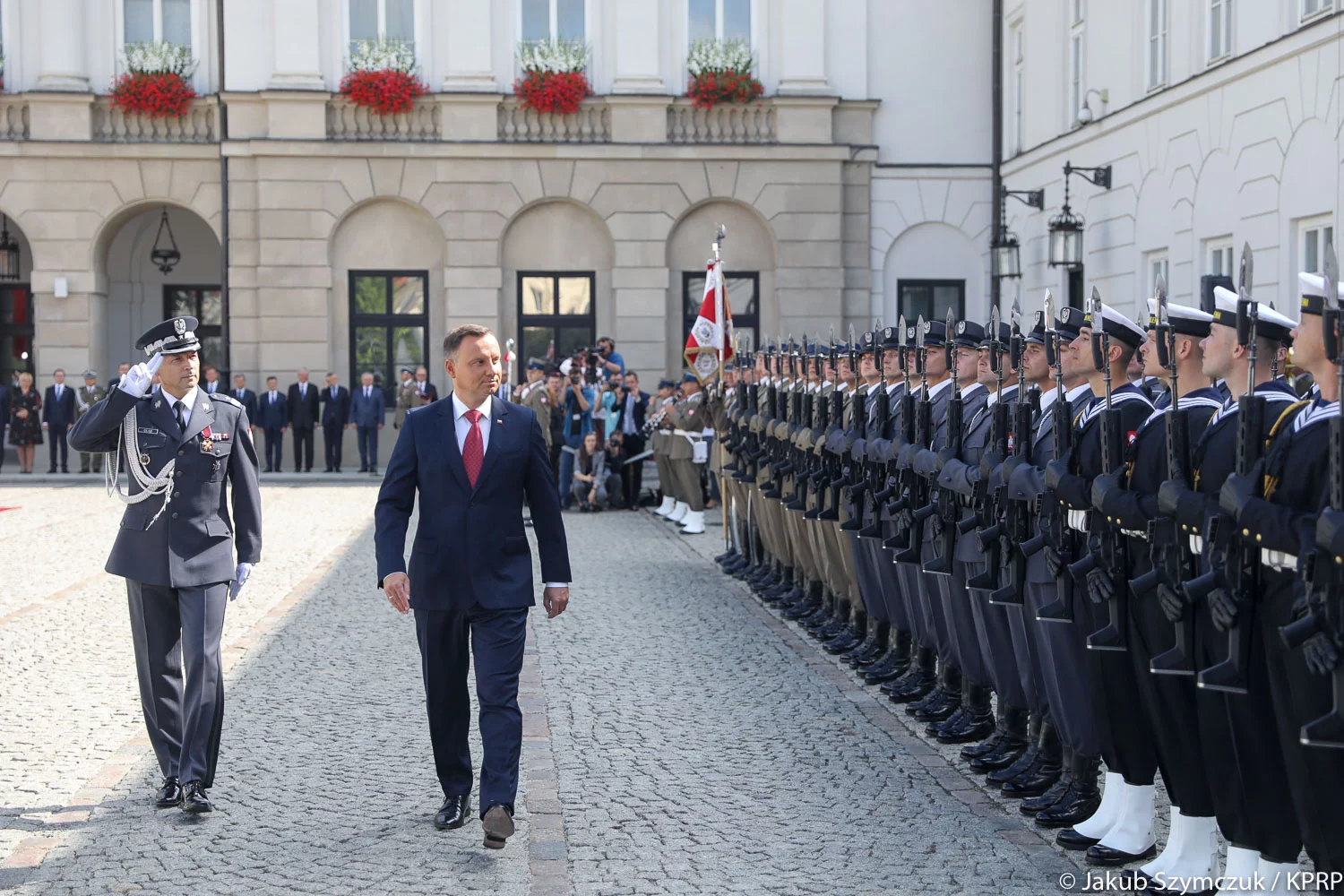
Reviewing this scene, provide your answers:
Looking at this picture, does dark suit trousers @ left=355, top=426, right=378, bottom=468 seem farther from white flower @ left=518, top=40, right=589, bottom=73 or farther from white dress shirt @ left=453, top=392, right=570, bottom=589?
white dress shirt @ left=453, top=392, right=570, bottom=589

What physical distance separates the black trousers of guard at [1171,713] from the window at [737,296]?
2338cm

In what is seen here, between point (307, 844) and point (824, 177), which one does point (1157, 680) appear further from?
point (824, 177)

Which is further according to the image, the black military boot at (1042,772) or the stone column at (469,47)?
the stone column at (469,47)

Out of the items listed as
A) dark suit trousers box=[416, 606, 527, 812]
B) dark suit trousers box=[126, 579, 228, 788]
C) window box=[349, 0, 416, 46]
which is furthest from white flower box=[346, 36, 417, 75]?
dark suit trousers box=[416, 606, 527, 812]

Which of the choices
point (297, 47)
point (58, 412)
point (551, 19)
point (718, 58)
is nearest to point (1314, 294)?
point (718, 58)

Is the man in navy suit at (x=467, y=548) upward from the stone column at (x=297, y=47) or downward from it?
downward

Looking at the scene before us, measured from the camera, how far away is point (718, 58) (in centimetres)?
2792

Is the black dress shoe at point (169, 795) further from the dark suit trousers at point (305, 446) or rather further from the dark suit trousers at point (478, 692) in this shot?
the dark suit trousers at point (305, 446)

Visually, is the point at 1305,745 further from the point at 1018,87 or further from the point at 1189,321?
the point at 1018,87

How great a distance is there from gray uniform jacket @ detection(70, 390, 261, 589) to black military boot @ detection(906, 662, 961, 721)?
3.23 metres

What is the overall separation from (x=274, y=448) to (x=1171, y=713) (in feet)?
78.1

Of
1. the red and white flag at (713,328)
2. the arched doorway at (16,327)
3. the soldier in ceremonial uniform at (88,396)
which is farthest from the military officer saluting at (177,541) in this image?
the arched doorway at (16,327)

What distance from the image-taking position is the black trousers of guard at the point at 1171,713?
526 centimetres

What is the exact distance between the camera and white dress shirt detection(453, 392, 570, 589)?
6191 mm
